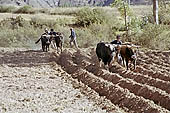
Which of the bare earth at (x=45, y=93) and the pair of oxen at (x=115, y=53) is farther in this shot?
the pair of oxen at (x=115, y=53)

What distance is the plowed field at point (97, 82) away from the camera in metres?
10.6

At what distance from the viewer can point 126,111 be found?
10.1 m

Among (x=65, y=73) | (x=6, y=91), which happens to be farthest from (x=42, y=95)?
(x=65, y=73)

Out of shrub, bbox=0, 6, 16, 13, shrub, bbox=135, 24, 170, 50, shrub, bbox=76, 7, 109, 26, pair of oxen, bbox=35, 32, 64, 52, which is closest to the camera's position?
pair of oxen, bbox=35, 32, 64, 52

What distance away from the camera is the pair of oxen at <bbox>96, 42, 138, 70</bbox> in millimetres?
16281

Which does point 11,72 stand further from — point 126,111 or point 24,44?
point 24,44

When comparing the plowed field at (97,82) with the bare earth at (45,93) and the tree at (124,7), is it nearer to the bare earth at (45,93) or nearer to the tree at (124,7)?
the bare earth at (45,93)

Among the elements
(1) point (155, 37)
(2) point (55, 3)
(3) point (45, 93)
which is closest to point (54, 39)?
(1) point (155, 37)

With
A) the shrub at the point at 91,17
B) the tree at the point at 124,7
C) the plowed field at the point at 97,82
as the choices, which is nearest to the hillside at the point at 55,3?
the shrub at the point at 91,17

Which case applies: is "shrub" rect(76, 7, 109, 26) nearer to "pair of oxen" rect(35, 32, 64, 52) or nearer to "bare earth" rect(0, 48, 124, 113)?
"pair of oxen" rect(35, 32, 64, 52)

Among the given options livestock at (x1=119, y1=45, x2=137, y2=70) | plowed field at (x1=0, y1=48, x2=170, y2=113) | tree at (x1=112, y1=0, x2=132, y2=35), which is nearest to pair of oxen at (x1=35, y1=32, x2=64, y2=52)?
plowed field at (x1=0, y1=48, x2=170, y2=113)

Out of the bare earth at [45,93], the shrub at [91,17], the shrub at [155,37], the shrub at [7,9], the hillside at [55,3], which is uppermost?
the hillside at [55,3]

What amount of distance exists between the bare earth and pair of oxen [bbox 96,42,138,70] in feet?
5.86

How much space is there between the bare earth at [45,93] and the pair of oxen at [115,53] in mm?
1787
